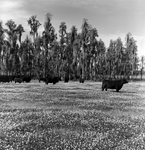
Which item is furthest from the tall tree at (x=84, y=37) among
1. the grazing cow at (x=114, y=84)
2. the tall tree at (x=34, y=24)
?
the grazing cow at (x=114, y=84)

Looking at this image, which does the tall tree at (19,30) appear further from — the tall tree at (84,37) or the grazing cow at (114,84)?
the grazing cow at (114,84)

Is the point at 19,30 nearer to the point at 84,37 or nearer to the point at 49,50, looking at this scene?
the point at 49,50

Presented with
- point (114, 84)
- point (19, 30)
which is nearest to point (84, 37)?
point (19, 30)

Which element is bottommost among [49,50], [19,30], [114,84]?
[114,84]

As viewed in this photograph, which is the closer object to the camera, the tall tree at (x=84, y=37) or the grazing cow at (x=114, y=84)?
the grazing cow at (x=114, y=84)

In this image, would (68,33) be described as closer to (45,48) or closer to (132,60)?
(45,48)

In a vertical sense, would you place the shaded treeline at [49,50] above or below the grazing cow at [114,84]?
above

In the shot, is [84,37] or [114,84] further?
[84,37]

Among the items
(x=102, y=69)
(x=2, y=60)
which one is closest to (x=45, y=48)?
(x=2, y=60)

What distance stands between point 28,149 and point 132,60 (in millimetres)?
92385

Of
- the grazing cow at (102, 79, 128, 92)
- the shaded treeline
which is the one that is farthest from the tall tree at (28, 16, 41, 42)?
the grazing cow at (102, 79, 128, 92)

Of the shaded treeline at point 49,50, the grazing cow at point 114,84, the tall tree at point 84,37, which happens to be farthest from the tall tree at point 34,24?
the grazing cow at point 114,84

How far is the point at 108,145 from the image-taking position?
8.07 meters

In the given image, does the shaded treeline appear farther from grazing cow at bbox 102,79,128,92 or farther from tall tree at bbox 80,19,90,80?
grazing cow at bbox 102,79,128,92
